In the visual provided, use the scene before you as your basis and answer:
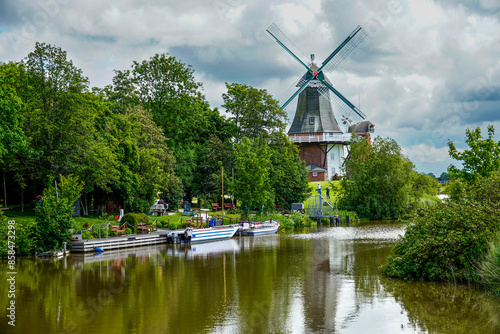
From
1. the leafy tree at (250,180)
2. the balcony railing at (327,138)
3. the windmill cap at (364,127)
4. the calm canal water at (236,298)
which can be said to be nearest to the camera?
the calm canal water at (236,298)

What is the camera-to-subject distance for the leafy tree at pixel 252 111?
2306 inches

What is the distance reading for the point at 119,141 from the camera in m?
40.2

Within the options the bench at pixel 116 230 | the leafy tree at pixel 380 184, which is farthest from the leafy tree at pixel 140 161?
the leafy tree at pixel 380 184

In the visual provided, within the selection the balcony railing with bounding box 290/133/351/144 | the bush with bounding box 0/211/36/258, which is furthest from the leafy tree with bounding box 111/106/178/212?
the balcony railing with bounding box 290/133/351/144

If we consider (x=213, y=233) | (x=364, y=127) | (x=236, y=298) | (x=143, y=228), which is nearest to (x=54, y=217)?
(x=143, y=228)

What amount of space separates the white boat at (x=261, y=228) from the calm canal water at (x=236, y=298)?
1352cm

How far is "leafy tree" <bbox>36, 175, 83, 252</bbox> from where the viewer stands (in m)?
28.8

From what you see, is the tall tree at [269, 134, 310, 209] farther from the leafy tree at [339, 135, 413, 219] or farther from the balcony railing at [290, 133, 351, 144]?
the balcony railing at [290, 133, 351, 144]

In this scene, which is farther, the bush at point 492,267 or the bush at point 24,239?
the bush at point 24,239

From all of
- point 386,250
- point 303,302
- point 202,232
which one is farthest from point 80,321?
point 202,232

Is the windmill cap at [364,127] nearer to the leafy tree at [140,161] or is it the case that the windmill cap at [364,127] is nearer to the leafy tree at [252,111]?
the leafy tree at [252,111]

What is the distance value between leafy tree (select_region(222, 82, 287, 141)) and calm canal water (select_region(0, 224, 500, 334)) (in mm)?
31111

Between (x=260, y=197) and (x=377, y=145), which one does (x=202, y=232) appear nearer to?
(x=260, y=197)

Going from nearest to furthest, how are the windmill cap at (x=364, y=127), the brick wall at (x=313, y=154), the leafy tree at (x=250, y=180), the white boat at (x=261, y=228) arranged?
the white boat at (x=261, y=228)
the leafy tree at (x=250, y=180)
the brick wall at (x=313, y=154)
the windmill cap at (x=364, y=127)
